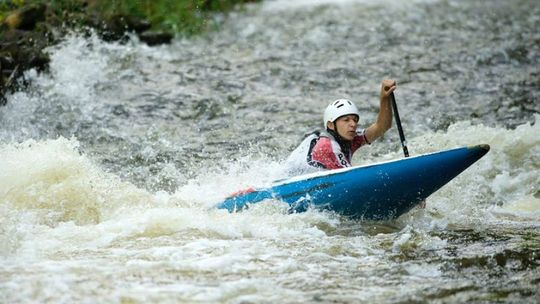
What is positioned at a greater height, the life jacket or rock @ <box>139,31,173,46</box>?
rock @ <box>139,31,173,46</box>

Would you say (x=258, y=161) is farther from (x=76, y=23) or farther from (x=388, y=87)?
(x=76, y=23)

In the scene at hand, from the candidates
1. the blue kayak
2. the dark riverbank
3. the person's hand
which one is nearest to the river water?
the blue kayak

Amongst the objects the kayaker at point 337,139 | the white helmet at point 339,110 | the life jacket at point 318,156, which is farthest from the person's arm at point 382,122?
the life jacket at point 318,156

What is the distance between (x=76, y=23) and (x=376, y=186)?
8.11m

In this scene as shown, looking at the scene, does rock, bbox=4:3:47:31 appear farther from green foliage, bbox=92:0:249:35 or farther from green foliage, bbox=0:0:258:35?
green foliage, bbox=92:0:249:35

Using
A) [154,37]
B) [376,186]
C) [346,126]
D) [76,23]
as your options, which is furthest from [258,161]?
[154,37]

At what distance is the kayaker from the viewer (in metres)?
7.30

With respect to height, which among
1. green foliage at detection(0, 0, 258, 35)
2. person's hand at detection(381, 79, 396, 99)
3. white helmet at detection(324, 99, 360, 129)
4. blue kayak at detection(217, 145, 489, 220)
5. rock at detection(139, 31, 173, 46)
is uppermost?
green foliage at detection(0, 0, 258, 35)

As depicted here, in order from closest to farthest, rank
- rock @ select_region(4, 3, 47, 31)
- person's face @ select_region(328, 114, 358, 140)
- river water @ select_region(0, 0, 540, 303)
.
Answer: river water @ select_region(0, 0, 540, 303)
person's face @ select_region(328, 114, 358, 140)
rock @ select_region(4, 3, 47, 31)

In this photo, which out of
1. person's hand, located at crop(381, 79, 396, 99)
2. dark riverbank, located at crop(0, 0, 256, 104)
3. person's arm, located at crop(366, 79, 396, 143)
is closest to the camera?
person's hand, located at crop(381, 79, 396, 99)

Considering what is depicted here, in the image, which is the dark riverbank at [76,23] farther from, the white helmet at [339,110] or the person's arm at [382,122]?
the person's arm at [382,122]

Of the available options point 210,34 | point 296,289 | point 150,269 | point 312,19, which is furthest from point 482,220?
point 312,19

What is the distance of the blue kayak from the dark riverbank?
5602mm

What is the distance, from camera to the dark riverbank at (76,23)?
11492 mm
